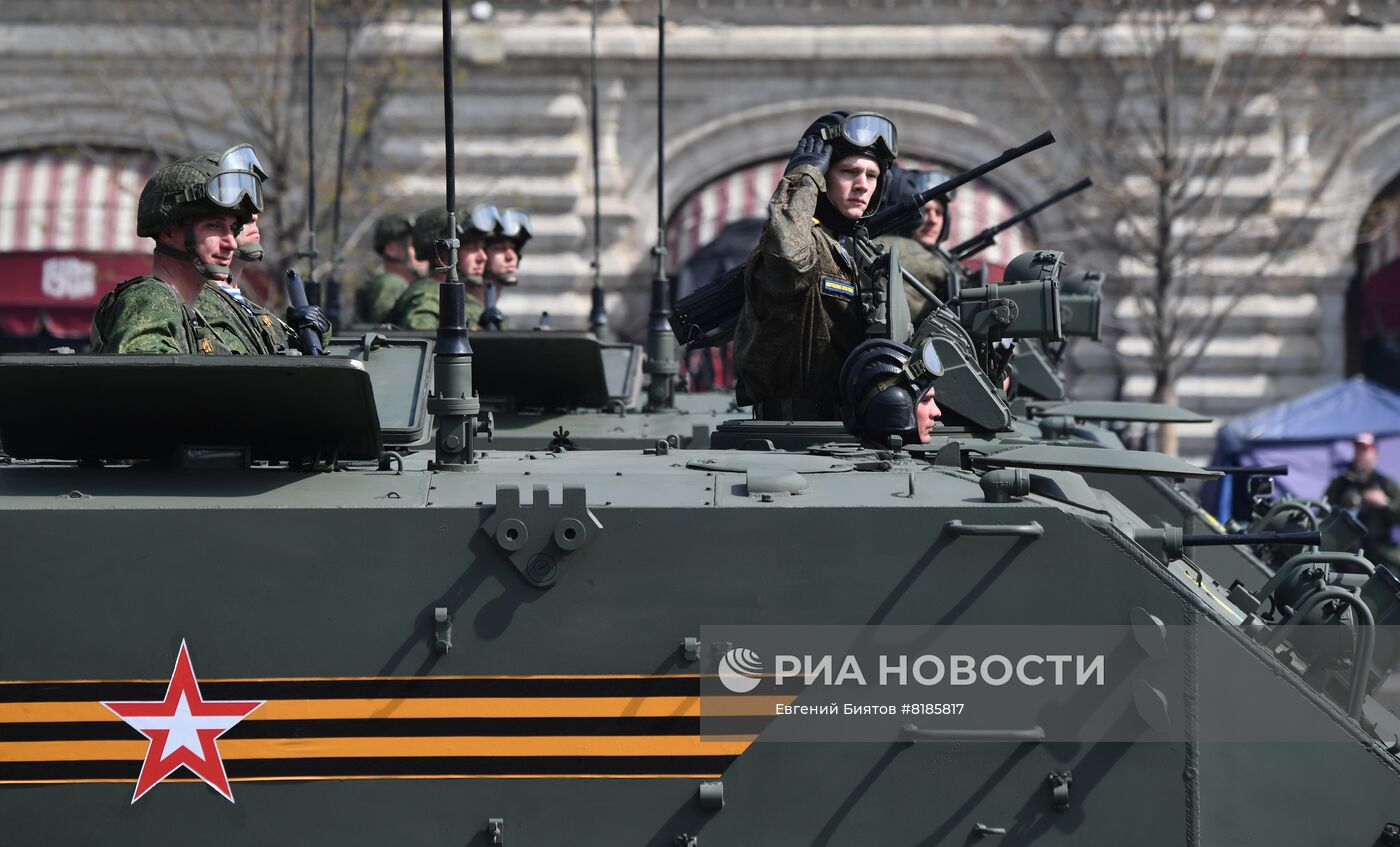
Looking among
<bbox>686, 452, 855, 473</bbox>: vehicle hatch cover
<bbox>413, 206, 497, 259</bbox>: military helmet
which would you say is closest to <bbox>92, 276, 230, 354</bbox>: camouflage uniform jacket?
<bbox>686, 452, 855, 473</bbox>: vehicle hatch cover

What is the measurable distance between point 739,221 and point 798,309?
46.9 feet

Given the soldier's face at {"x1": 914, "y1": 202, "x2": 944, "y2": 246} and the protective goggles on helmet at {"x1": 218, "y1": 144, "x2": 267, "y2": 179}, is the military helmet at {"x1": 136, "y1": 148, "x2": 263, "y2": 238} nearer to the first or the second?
the protective goggles on helmet at {"x1": 218, "y1": 144, "x2": 267, "y2": 179}

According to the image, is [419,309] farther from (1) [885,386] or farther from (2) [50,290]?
(2) [50,290]

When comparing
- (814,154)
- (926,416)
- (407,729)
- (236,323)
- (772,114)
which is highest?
(772,114)

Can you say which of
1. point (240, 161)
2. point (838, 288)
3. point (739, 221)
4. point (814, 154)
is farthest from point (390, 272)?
point (739, 221)

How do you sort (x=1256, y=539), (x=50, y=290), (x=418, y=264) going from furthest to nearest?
(x=50, y=290) < (x=418, y=264) < (x=1256, y=539)

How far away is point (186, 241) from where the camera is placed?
5.83 metres

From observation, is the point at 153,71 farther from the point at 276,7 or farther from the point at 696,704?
the point at 696,704

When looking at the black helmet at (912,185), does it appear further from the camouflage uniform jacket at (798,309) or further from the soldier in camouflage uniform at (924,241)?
the camouflage uniform jacket at (798,309)

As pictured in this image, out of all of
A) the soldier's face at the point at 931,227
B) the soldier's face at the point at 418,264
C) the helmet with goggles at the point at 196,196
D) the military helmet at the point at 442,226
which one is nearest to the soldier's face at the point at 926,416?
the helmet with goggles at the point at 196,196

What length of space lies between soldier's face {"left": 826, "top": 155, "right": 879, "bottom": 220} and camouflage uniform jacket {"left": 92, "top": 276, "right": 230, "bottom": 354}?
235cm

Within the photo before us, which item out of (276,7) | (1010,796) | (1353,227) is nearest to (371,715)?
(1010,796)

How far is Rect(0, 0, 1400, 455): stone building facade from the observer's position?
2022 cm

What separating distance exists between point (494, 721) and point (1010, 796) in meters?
1.34
